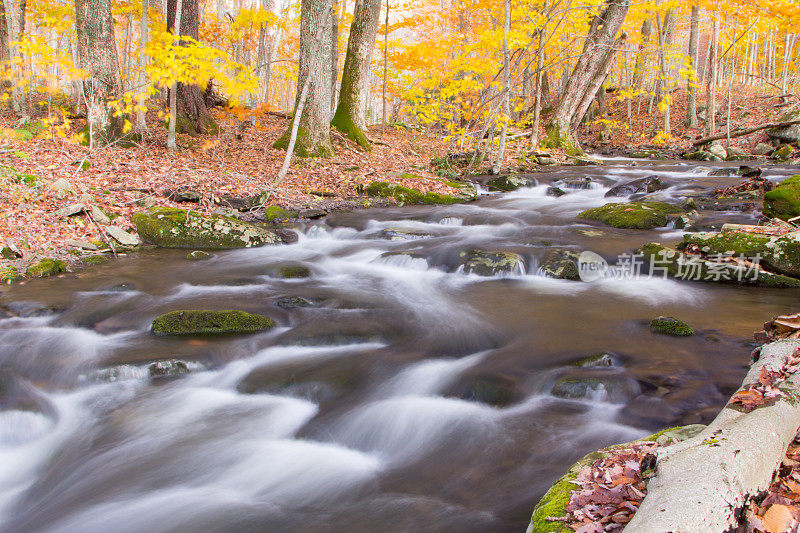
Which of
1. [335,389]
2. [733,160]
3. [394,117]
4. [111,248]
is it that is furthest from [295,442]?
[394,117]

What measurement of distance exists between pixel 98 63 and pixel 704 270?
12266 mm

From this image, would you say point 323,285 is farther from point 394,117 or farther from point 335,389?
point 394,117

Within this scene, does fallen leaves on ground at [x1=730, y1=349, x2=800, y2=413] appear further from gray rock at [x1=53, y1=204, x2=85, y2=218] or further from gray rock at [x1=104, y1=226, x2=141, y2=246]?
gray rock at [x1=53, y1=204, x2=85, y2=218]

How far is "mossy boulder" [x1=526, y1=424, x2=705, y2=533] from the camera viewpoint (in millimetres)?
2139

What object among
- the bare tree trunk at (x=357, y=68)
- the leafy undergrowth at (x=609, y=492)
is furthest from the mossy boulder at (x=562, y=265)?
the bare tree trunk at (x=357, y=68)

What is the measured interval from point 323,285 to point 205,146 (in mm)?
7504

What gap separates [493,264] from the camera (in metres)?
7.86

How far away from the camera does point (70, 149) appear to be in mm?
11242

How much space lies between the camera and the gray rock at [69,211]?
8273 millimetres

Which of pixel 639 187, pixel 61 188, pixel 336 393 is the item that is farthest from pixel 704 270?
pixel 61 188

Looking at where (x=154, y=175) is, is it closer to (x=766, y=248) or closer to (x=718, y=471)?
(x=766, y=248)

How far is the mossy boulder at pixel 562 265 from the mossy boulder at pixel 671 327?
1964 millimetres

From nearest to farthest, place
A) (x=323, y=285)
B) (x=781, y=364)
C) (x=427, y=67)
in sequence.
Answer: (x=781, y=364)
(x=323, y=285)
(x=427, y=67)

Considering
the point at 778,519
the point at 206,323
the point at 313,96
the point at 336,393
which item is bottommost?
the point at 336,393
